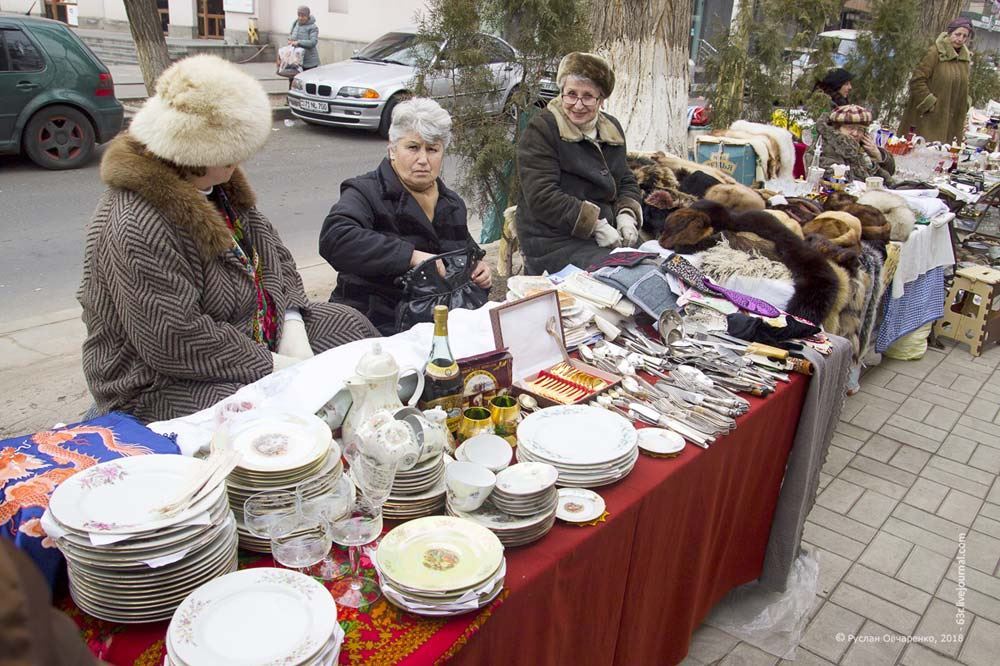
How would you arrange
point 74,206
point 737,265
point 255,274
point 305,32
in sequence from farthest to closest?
1. point 305,32
2. point 74,206
3. point 737,265
4. point 255,274

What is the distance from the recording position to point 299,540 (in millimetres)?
1459

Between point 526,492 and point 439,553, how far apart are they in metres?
0.23

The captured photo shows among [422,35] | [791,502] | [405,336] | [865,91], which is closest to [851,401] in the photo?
[791,502]

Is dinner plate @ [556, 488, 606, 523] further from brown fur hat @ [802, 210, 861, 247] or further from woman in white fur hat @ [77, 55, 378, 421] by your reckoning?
brown fur hat @ [802, 210, 861, 247]

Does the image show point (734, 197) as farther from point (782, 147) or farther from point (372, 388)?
point (372, 388)

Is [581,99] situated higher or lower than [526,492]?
higher

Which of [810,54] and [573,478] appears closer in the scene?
[573,478]

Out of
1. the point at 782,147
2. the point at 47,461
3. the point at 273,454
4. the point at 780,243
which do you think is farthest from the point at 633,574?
the point at 782,147

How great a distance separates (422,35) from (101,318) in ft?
12.8

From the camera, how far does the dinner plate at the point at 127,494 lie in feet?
4.17

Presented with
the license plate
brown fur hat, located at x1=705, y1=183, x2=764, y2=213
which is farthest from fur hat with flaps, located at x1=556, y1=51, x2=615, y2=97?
the license plate

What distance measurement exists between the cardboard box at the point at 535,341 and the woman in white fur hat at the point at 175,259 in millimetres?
736

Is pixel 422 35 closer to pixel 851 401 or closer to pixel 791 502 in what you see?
pixel 851 401

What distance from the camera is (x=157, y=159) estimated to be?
2229 millimetres
